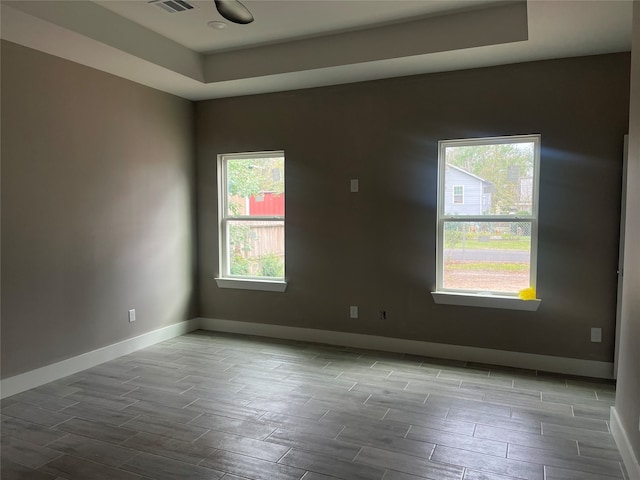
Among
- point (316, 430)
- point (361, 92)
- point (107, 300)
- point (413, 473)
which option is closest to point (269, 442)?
point (316, 430)

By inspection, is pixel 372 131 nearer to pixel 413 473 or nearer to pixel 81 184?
pixel 81 184

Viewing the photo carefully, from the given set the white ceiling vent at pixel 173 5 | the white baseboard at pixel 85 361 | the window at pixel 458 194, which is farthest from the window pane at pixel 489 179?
the white baseboard at pixel 85 361

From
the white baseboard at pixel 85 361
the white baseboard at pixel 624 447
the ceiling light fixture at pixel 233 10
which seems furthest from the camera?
the white baseboard at pixel 85 361

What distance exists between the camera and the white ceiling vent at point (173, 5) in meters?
3.31

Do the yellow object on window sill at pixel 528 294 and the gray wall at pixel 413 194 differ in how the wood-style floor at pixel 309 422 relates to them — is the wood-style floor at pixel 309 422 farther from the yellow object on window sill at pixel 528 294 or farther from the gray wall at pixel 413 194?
the yellow object on window sill at pixel 528 294

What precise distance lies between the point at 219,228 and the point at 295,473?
339 centimetres

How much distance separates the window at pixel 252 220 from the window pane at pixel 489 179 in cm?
183

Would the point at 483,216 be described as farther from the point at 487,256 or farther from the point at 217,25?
the point at 217,25

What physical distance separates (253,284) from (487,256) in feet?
8.21

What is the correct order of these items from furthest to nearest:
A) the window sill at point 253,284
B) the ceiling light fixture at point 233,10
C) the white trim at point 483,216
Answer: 1. the window sill at point 253,284
2. the white trim at point 483,216
3. the ceiling light fixture at point 233,10

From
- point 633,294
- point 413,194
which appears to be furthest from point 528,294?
point 633,294

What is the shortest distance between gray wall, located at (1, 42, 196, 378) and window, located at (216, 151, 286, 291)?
1.40 feet

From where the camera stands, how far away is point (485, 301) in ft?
13.4

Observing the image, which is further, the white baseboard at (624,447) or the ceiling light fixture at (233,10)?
the ceiling light fixture at (233,10)
